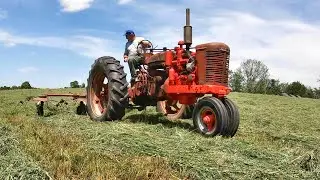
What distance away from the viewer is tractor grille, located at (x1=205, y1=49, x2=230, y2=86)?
8320mm

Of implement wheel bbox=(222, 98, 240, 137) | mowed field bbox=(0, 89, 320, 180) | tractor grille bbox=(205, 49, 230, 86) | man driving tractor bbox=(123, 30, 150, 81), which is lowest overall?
mowed field bbox=(0, 89, 320, 180)

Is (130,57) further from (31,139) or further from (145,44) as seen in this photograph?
(31,139)

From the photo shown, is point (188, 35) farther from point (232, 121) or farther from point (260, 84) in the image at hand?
point (260, 84)

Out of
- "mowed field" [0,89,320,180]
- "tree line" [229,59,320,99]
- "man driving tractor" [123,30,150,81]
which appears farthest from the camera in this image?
"tree line" [229,59,320,99]

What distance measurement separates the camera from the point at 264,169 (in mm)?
5227

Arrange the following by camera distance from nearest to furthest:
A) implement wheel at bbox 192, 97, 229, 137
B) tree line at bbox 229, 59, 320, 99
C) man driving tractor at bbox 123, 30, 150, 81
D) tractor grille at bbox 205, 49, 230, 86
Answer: implement wheel at bbox 192, 97, 229, 137 → tractor grille at bbox 205, 49, 230, 86 → man driving tractor at bbox 123, 30, 150, 81 → tree line at bbox 229, 59, 320, 99

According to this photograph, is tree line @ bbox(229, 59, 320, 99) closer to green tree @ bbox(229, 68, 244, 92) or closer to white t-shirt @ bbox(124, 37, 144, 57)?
green tree @ bbox(229, 68, 244, 92)

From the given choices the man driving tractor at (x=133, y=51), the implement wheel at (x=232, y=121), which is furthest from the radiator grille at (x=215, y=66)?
the man driving tractor at (x=133, y=51)

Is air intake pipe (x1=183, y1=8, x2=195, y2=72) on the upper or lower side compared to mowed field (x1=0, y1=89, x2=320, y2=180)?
upper

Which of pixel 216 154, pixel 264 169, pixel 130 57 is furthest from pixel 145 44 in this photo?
pixel 264 169

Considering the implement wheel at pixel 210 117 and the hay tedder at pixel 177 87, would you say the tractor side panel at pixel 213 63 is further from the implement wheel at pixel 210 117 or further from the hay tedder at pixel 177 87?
the implement wheel at pixel 210 117

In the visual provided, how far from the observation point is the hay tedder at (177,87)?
7.94 meters

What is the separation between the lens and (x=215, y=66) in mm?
8336

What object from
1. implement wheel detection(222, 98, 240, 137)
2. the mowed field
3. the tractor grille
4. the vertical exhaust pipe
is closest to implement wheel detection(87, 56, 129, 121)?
the mowed field
